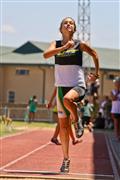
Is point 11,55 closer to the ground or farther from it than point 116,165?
farther from it

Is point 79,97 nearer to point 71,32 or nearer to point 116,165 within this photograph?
point 71,32

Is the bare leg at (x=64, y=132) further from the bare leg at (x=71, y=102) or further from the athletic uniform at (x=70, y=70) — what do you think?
the bare leg at (x=71, y=102)

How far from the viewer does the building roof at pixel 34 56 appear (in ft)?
183

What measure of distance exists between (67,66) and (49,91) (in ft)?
148

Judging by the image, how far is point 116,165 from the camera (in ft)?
33.9

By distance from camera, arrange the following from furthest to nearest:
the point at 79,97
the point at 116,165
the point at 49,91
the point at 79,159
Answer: the point at 49,91
the point at 79,159
the point at 116,165
the point at 79,97

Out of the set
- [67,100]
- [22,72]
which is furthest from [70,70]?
[22,72]

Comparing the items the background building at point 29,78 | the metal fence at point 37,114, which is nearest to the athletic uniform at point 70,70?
the metal fence at point 37,114

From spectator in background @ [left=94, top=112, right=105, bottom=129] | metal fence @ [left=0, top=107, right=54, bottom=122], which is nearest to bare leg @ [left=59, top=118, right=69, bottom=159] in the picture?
spectator in background @ [left=94, top=112, right=105, bottom=129]

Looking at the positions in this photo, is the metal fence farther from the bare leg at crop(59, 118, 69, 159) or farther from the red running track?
the bare leg at crop(59, 118, 69, 159)

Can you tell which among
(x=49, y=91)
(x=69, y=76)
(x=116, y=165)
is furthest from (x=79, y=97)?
(x=49, y=91)

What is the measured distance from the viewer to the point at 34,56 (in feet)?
192

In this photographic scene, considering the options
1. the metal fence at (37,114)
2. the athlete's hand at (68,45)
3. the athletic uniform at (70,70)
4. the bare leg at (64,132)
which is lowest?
the metal fence at (37,114)

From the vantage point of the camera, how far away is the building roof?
183 feet
